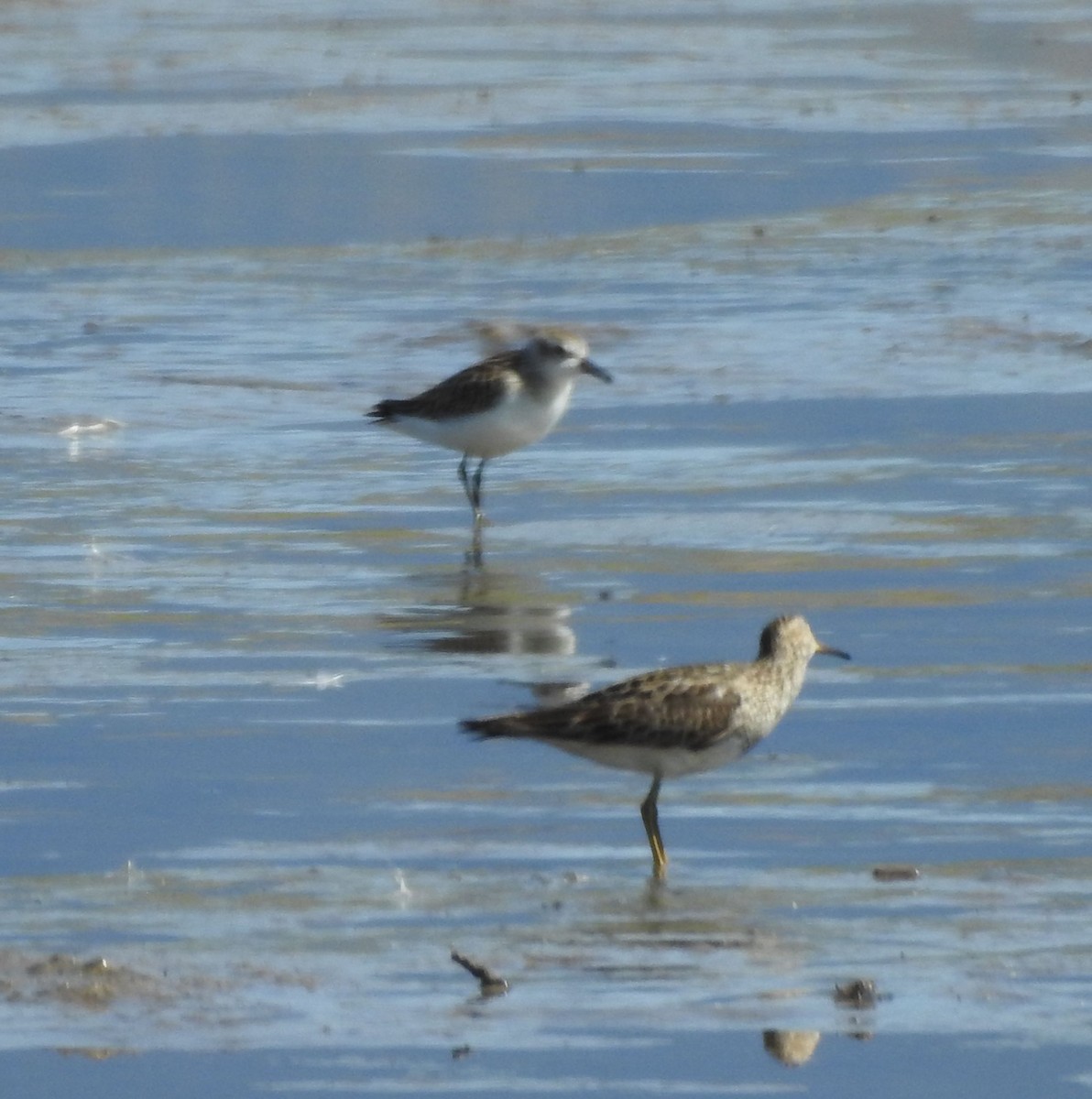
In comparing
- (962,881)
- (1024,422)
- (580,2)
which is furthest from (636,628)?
(580,2)

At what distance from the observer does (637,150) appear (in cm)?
2808

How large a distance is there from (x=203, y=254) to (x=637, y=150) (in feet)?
19.9

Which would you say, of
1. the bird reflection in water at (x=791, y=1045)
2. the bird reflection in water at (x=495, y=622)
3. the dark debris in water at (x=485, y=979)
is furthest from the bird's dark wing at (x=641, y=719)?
the bird reflection in water at (x=495, y=622)

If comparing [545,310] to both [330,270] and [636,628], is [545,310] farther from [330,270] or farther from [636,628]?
[636,628]

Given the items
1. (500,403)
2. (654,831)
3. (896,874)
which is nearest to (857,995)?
(896,874)

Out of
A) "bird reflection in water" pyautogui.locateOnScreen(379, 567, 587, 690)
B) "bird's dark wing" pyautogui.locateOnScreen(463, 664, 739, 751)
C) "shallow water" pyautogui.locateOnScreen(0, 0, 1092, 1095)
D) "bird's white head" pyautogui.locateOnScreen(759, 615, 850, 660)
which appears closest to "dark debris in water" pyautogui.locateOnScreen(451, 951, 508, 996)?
"shallow water" pyautogui.locateOnScreen(0, 0, 1092, 1095)

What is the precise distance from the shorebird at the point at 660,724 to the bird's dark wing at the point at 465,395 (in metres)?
5.67

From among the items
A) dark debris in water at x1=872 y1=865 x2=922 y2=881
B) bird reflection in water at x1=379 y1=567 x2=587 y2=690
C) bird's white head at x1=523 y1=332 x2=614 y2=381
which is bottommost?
dark debris in water at x1=872 y1=865 x2=922 y2=881

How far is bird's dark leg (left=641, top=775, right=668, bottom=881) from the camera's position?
829cm

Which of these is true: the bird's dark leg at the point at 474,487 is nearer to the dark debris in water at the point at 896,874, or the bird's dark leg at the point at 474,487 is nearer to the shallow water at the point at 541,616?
the shallow water at the point at 541,616

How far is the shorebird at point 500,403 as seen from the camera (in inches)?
558

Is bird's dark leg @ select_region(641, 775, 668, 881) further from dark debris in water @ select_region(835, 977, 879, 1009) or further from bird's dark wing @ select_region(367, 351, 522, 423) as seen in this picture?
bird's dark wing @ select_region(367, 351, 522, 423)

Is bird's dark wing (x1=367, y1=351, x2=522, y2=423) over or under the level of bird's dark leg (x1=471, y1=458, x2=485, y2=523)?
over

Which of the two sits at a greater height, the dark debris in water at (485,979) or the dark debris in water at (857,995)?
the dark debris in water at (857,995)
